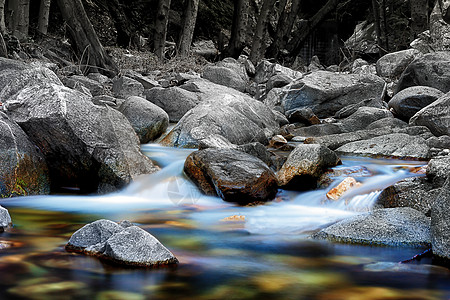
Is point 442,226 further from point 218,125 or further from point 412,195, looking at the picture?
point 218,125

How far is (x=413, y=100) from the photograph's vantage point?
967cm

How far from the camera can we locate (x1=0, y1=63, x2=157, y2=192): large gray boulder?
5.64 meters

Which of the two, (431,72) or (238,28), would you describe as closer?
(431,72)

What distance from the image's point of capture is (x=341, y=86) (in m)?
11.6

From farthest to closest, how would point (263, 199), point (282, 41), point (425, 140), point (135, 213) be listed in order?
point (282, 41) < point (425, 140) < point (263, 199) < point (135, 213)

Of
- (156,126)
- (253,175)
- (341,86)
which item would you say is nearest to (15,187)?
(253,175)

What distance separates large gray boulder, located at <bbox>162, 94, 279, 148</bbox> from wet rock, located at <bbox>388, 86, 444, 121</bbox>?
269 cm

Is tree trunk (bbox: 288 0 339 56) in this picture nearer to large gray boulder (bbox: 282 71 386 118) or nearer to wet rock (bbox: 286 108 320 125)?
large gray boulder (bbox: 282 71 386 118)

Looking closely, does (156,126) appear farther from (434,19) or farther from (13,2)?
(434,19)

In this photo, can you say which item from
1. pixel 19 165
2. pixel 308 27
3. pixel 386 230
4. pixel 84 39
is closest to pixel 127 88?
pixel 84 39

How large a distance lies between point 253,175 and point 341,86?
6641 millimetres

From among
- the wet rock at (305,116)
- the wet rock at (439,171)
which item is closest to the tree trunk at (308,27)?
the wet rock at (305,116)

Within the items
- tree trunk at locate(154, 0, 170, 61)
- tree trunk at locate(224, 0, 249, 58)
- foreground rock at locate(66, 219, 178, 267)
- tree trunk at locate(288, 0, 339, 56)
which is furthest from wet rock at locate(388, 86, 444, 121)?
tree trunk at locate(288, 0, 339, 56)

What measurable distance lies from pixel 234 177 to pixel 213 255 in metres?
1.84
